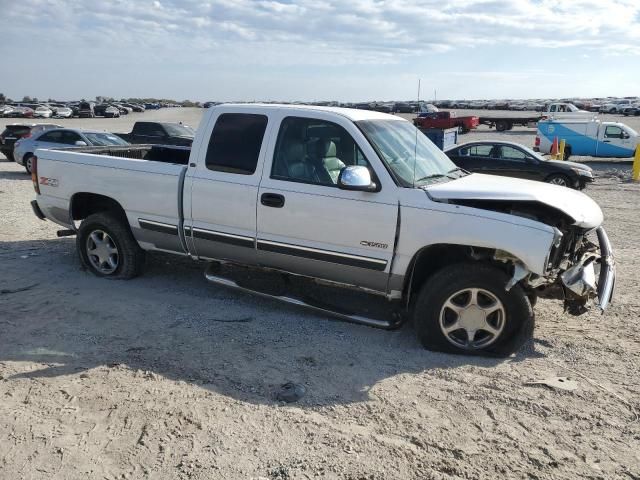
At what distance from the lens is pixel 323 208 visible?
15.6ft

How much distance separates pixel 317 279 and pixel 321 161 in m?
1.06

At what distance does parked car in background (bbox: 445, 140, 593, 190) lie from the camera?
572 inches

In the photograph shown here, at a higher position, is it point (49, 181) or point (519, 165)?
point (49, 181)

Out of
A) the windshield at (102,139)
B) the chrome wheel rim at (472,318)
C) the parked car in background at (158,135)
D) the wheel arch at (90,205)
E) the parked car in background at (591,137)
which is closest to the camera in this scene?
the chrome wheel rim at (472,318)

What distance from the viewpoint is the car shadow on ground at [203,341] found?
13.7 feet

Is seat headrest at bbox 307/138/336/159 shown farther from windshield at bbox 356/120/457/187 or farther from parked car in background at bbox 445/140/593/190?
parked car in background at bbox 445/140/593/190

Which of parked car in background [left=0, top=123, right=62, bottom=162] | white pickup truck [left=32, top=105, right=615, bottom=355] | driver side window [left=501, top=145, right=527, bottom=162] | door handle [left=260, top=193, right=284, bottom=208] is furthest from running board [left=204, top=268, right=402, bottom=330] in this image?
parked car in background [left=0, top=123, right=62, bottom=162]

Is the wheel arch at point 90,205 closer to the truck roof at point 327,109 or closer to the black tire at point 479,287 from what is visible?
the truck roof at point 327,109

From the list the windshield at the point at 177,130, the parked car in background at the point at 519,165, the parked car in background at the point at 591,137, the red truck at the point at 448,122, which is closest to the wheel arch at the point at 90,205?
the parked car in background at the point at 519,165

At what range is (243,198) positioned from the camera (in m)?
5.11

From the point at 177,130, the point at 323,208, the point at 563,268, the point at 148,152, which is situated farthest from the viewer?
the point at 177,130

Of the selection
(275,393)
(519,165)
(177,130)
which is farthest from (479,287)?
(177,130)

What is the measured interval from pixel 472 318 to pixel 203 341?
7.34 feet

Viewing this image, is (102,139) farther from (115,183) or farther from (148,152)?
(115,183)
